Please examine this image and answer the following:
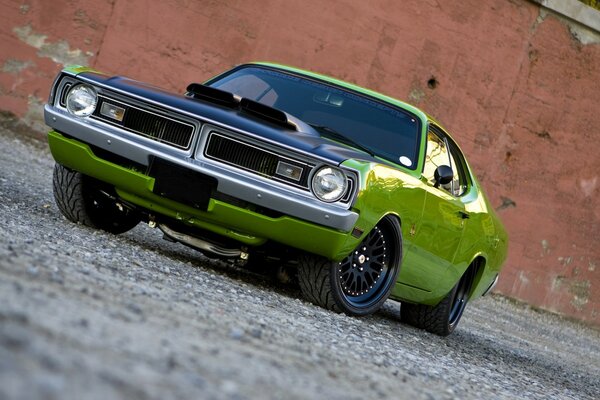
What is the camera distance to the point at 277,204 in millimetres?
6270

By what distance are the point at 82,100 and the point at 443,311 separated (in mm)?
3021

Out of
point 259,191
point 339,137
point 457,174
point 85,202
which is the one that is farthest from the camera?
point 457,174

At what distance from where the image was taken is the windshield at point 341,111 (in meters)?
7.30

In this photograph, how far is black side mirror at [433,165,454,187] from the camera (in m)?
7.41

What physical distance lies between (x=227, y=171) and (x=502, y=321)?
682 centimetres

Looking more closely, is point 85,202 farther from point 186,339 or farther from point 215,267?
point 186,339

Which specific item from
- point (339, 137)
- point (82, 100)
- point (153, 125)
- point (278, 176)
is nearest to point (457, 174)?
point (339, 137)

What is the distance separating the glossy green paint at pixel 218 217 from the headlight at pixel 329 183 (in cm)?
18

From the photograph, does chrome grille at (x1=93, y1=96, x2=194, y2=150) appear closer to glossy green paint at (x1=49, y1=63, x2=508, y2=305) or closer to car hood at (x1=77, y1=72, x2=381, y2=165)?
car hood at (x1=77, y1=72, x2=381, y2=165)

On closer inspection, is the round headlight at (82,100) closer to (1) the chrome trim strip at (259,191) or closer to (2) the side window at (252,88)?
(1) the chrome trim strip at (259,191)

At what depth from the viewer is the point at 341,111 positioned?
24.5 feet

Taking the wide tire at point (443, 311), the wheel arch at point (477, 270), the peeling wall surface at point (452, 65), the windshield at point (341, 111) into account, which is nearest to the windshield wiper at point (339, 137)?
the windshield at point (341, 111)

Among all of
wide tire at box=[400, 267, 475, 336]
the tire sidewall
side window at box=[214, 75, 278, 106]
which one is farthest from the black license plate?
wide tire at box=[400, 267, 475, 336]

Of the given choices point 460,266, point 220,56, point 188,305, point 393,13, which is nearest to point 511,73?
point 393,13
